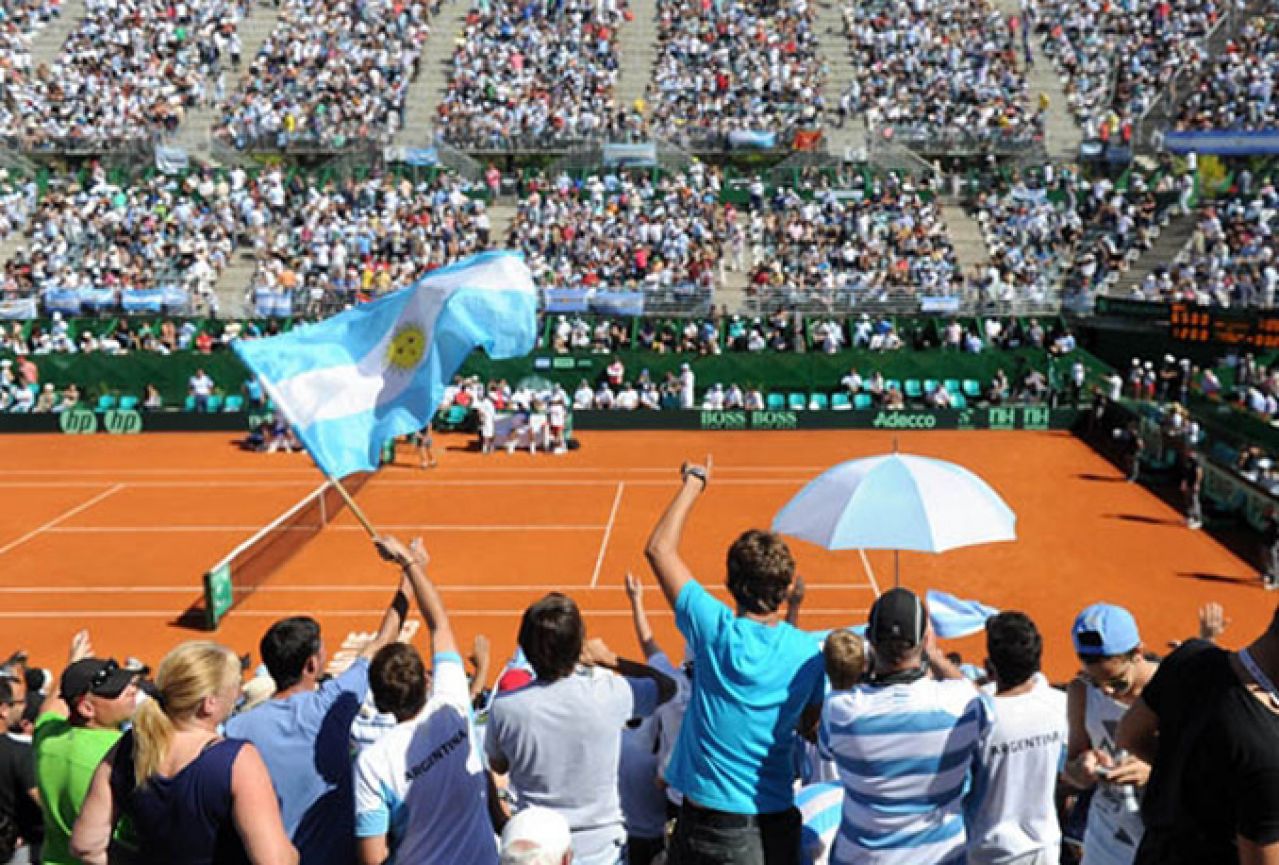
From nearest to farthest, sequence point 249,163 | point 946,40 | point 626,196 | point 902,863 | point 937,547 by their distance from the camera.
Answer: point 902,863 → point 937,547 → point 626,196 → point 249,163 → point 946,40

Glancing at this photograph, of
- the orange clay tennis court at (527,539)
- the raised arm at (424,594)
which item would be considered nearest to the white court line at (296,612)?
the orange clay tennis court at (527,539)

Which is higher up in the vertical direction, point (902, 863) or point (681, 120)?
point (681, 120)

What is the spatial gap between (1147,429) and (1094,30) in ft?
92.6

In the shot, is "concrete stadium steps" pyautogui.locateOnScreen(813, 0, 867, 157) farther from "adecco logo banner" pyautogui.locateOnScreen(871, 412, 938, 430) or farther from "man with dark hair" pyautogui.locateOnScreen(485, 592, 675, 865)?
"man with dark hair" pyautogui.locateOnScreen(485, 592, 675, 865)

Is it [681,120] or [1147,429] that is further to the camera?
[681,120]

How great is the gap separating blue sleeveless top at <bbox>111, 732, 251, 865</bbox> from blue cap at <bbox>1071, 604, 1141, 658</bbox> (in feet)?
10.7

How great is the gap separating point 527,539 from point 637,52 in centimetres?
3320

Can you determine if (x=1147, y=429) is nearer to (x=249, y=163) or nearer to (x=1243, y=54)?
(x=1243, y=54)

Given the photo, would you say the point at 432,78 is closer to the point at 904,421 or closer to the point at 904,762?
the point at 904,421

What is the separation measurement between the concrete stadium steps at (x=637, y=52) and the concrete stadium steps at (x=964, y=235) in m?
12.8

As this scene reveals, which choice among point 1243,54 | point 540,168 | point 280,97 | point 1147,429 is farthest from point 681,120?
point 1147,429

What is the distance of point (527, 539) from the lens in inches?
812

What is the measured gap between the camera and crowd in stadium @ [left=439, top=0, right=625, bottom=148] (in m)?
43.6

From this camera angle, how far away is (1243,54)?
42.6 metres
